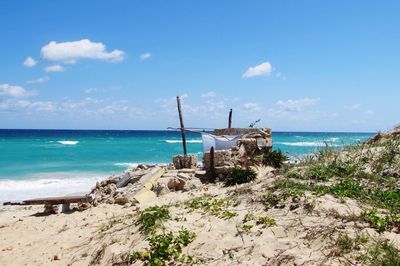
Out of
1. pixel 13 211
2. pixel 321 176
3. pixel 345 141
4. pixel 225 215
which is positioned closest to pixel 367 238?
pixel 225 215

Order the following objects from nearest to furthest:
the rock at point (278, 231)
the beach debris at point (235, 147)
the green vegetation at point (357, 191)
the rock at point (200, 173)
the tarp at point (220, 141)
Answer: the rock at point (278, 231) < the green vegetation at point (357, 191) < the beach debris at point (235, 147) < the rock at point (200, 173) < the tarp at point (220, 141)

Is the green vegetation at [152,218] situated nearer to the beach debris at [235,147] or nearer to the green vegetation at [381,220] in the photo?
the green vegetation at [381,220]

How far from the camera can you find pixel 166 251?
5.81m

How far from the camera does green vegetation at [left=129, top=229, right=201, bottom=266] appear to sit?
564 cm

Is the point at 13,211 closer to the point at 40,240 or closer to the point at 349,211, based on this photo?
the point at 40,240

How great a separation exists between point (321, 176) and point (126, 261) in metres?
3.99

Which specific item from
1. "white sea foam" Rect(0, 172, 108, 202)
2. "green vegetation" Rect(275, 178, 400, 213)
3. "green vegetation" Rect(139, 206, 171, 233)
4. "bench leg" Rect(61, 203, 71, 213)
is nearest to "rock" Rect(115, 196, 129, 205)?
"bench leg" Rect(61, 203, 71, 213)

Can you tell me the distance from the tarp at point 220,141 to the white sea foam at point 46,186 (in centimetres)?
561

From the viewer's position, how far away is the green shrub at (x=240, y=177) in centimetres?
1077

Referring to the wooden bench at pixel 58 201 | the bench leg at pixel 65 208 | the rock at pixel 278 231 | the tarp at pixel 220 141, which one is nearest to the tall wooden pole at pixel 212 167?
the tarp at pixel 220 141

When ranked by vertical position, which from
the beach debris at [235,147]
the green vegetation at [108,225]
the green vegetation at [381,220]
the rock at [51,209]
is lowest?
the rock at [51,209]

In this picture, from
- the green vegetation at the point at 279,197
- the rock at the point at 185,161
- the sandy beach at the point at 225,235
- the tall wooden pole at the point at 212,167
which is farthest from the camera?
the rock at the point at 185,161

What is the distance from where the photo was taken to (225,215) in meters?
6.89

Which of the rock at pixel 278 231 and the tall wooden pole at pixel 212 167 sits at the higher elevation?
the tall wooden pole at pixel 212 167
